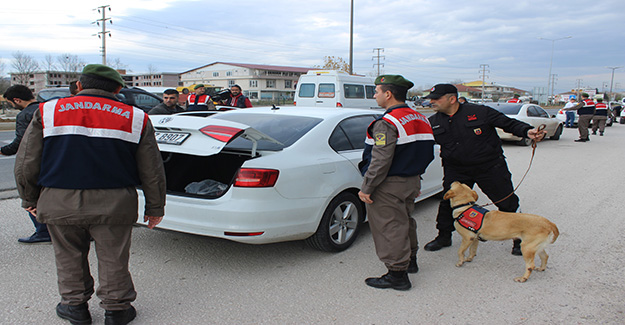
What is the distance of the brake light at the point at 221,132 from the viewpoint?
10.7ft

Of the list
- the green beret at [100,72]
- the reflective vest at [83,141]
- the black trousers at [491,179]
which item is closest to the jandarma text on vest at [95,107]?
the reflective vest at [83,141]

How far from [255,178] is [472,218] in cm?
185

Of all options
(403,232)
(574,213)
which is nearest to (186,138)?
(403,232)

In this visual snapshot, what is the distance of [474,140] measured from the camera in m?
3.98

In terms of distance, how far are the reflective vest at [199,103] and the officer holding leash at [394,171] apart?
5.50 meters

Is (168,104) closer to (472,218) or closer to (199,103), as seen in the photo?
(199,103)

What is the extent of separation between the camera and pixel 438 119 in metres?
4.16

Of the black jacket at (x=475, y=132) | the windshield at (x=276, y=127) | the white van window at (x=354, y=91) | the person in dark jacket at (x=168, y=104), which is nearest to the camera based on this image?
the windshield at (x=276, y=127)

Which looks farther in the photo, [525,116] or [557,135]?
[557,135]

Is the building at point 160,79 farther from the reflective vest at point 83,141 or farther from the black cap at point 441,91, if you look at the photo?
the reflective vest at point 83,141

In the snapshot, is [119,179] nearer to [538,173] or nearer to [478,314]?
[478,314]

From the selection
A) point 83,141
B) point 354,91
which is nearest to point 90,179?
point 83,141

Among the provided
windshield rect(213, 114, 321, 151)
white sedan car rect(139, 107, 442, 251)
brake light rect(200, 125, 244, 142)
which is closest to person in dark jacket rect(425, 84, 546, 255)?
white sedan car rect(139, 107, 442, 251)

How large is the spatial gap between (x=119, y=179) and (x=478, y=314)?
2.50 metres
